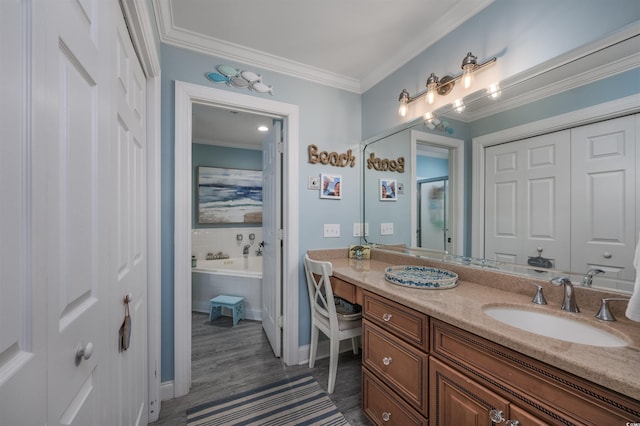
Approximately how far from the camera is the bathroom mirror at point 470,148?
1.07 metres

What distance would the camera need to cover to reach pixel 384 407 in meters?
1.38

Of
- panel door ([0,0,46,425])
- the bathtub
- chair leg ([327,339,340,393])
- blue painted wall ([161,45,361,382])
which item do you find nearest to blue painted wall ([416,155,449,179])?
blue painted wall ([161,45,361,382])

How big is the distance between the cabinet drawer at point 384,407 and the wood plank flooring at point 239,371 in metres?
0.16

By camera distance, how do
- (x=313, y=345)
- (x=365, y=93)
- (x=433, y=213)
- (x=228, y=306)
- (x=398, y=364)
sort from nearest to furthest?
(x=398, y=364)
(x=433, y=213)
(x=313, y=345)
(x=365, y=93)
(x=228, y=306)

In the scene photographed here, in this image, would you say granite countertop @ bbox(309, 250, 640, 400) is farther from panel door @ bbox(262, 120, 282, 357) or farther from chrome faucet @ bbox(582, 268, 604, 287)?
panel door @ bbox(262, 120, 282, 357)

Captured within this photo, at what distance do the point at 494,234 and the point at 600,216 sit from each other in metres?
0.44

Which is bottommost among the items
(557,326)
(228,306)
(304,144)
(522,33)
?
(228,306)

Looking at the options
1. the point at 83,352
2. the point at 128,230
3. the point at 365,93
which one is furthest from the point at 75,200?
the point at 365,93

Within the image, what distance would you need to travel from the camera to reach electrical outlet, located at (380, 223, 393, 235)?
7.45 ft

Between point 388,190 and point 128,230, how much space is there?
6.09 feet

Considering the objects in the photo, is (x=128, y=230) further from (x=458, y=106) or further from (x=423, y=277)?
(x=458, y=106)

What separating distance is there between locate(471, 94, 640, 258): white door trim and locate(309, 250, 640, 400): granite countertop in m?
0.27

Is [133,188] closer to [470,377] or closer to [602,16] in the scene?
[470,377]

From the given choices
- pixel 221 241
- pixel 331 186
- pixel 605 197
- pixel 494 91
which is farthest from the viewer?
pixel 221 241
